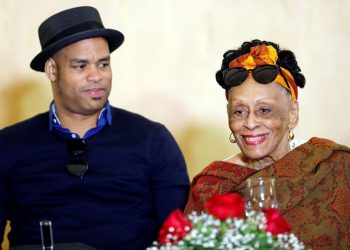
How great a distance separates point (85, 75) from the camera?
9.66 ft

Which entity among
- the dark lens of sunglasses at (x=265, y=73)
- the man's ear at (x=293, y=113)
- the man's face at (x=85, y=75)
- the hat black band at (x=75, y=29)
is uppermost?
the hat black band at (x=75, y=29)

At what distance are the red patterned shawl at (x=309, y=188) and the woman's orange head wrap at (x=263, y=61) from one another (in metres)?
0.23

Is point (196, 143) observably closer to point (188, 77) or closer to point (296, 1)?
point (188, 77)

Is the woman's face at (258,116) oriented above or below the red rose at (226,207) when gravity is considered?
above

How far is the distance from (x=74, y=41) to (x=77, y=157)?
0.44 meters

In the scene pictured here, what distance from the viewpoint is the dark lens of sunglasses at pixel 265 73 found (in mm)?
2701

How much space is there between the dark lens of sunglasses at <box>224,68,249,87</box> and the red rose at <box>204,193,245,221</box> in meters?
1.06

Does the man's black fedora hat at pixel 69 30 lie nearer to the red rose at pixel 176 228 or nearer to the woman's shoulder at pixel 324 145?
the woman's shoulder at pixel 324 145

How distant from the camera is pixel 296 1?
13.3 ft

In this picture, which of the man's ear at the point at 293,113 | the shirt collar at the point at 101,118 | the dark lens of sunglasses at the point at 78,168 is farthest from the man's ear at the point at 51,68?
the man's ear at the point at 293,113

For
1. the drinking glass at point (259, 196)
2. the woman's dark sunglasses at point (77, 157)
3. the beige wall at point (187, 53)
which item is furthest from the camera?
the beige wall at point (187, 53)

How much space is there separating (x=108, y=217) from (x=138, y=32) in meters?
1.32

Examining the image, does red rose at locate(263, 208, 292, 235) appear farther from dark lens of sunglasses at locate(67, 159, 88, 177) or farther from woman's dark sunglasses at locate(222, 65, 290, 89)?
dark lens of sunglasses at locate(67, 159, 88, 177)

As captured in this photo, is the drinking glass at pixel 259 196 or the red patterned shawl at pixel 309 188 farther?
the red patterned shawl at pixel 309 188
